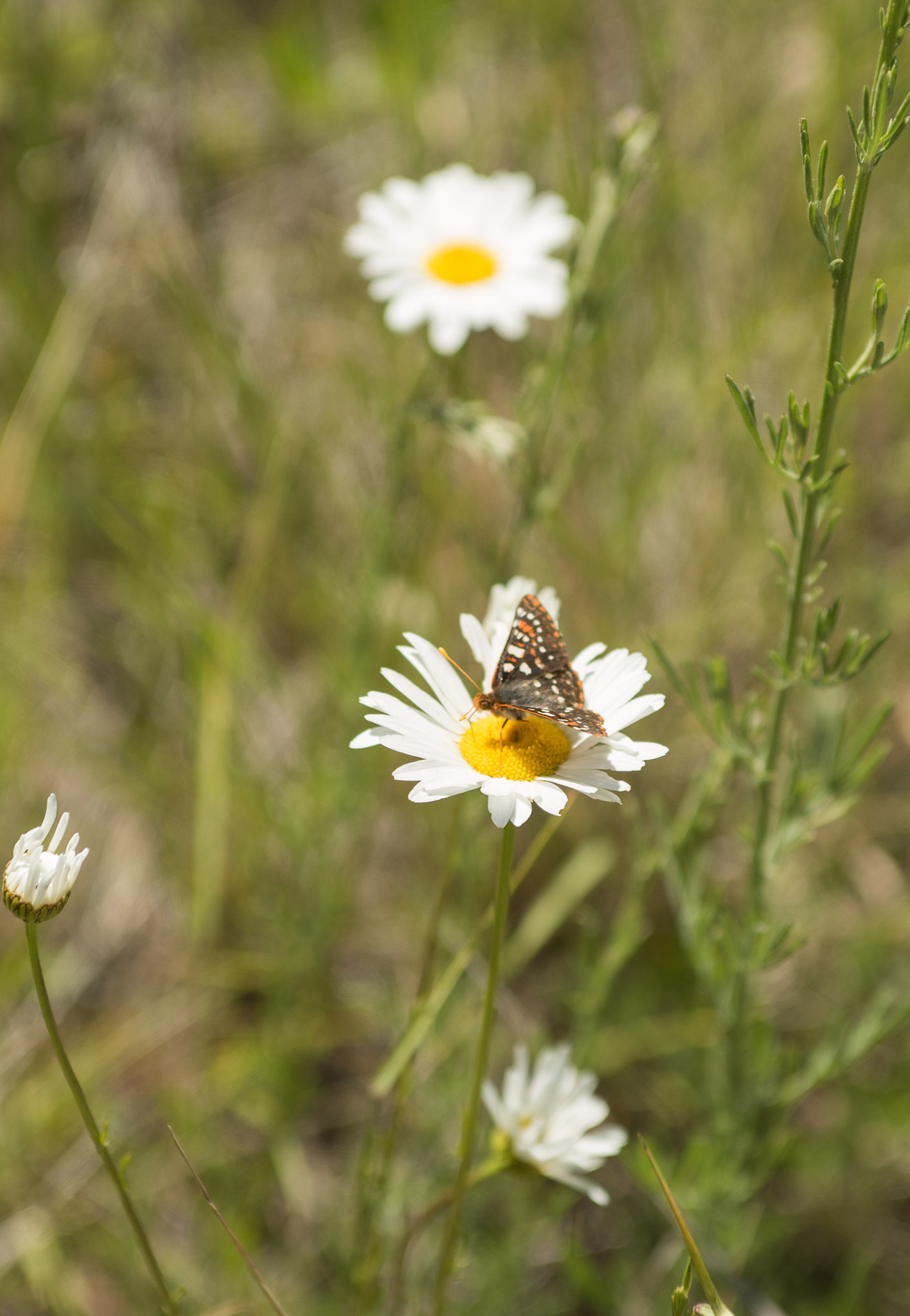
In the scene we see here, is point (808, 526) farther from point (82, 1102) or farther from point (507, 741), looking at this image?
point (82, 1102)

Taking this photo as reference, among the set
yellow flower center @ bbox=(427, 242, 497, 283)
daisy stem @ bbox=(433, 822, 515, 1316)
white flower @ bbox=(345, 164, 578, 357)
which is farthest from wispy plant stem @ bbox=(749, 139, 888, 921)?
yellow flower center @ bbox=(427, 242, 497, 283)

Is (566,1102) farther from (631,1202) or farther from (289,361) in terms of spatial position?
(289,361)

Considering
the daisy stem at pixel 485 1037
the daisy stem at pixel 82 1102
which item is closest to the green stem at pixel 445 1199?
the daisy stem at pixel 485 1037

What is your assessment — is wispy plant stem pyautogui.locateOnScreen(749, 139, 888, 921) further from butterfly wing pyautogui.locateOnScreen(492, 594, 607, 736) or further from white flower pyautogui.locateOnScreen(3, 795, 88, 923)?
white flower pyautogui.locateOnScreen(3, 795, 88, 923)

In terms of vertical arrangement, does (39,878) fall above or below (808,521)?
below

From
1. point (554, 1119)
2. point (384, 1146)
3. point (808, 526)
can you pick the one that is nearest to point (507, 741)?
point (808, 526)

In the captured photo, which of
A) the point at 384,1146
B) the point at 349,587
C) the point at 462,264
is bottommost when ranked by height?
the point at 384,1146
